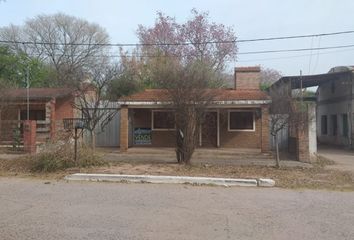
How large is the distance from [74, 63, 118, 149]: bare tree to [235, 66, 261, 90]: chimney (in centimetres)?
728

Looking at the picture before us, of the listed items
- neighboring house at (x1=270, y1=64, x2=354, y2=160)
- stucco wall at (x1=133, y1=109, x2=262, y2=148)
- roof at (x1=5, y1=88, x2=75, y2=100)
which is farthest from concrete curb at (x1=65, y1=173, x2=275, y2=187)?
neighboring house at (x1=270, y1=64, x2=354, y2=160)

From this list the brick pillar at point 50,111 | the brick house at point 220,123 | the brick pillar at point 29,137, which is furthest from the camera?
the brick pillar at point 50,111

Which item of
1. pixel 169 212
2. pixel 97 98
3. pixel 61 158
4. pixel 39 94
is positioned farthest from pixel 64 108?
pixel 169 212

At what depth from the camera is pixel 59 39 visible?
51.1m

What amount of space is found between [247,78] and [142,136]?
6717 millimetres

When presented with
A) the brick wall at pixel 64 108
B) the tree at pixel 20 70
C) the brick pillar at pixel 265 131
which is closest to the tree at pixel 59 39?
the tree at pixel 20 70

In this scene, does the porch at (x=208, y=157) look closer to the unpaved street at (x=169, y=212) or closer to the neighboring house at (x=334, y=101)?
the neighboring house at (x=334, y=101)

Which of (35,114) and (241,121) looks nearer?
(241,121)

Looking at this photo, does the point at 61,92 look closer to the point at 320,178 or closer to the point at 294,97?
the point at 294,97

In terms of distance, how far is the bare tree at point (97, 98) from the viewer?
26.4 meters

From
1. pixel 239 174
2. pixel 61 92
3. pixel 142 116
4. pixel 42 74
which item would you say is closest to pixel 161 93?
pixel 239 174

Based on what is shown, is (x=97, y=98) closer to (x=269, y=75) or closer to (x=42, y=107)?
(x=42, y=107)

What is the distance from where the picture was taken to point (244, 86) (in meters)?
27.2

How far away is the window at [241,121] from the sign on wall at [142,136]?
14.6 ft
